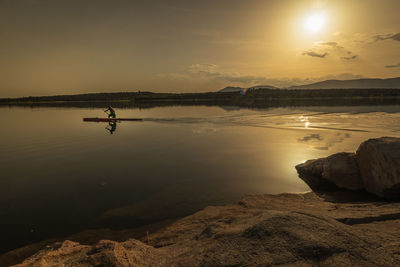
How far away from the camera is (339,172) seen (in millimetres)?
7738

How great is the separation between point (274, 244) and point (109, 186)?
294 inches

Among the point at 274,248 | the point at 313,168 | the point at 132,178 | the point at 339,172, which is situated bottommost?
the point at 132,178

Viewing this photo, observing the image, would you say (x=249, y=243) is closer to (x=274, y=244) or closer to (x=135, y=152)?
(x=274, y=244)

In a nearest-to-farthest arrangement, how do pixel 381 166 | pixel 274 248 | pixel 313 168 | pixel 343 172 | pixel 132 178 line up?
pixel 274 248
pixel 381 166
pixel 343 172
pixel 313 168
pixel 132 178

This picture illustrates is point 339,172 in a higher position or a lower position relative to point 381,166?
lower

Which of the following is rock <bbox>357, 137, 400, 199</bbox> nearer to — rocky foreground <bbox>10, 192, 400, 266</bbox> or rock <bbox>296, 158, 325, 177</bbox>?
rock <bbox>296, 158, 325, 177</bbox>

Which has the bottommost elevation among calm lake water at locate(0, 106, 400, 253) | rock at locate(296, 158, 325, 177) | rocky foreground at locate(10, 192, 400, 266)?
calm lake water at locate(0, 106, 400, 253)

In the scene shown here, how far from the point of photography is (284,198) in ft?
23.3

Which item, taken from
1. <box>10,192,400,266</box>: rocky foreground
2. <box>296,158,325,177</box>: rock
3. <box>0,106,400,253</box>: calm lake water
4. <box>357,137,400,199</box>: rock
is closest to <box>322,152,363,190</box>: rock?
<box>357,137,400,199</box>: rock

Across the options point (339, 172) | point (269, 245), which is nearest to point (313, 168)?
point (339, 172)

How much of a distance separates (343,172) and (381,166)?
4.47 feet

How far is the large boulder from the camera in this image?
7488 millimetres

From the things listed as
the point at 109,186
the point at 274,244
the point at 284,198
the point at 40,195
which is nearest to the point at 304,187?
the point at 284,198

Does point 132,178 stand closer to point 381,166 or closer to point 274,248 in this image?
point 274,248
